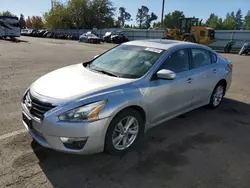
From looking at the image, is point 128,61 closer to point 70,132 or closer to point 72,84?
point 72,84

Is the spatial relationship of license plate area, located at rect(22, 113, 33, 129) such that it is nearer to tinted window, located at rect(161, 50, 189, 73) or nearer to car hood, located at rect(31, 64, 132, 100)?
car hood, located at rect(31, 64, 132, 100)

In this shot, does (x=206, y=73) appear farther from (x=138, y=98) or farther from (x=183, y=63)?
(x=138, y=98)

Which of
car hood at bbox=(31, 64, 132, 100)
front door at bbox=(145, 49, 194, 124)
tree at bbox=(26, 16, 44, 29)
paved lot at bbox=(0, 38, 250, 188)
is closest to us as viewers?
paved lot at bbox=(0, 38, 250, 188)

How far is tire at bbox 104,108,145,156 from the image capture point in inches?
120

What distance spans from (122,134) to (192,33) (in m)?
24.9

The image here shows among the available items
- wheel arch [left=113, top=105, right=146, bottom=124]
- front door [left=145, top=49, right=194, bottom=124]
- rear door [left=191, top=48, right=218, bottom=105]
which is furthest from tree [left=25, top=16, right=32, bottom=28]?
wheel arch [left=113, top=105, right=146, bottom=124]

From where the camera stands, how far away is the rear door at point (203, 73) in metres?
4.45

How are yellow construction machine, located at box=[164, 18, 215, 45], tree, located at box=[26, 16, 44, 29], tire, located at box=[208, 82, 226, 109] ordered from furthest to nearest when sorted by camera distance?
tree, located at box=[26, 16, 44, 29]
yellow construction machine, located at box=[164, 18, 215, 45]
tire, located at box=[208, 82, 226, 109]

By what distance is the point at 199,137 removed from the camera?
3977mm

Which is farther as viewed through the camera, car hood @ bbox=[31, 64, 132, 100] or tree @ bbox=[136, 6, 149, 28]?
tree @ bbox=[136, 6, 149, 28]

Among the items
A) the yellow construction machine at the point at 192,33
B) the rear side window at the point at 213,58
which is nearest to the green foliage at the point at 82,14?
the yellow construction machine at the point at 192,33

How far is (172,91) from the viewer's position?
385 centimetres

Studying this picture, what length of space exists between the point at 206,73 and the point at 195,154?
6.28ft

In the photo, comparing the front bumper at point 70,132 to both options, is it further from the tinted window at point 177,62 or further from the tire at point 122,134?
the tinted window at point 177,62
